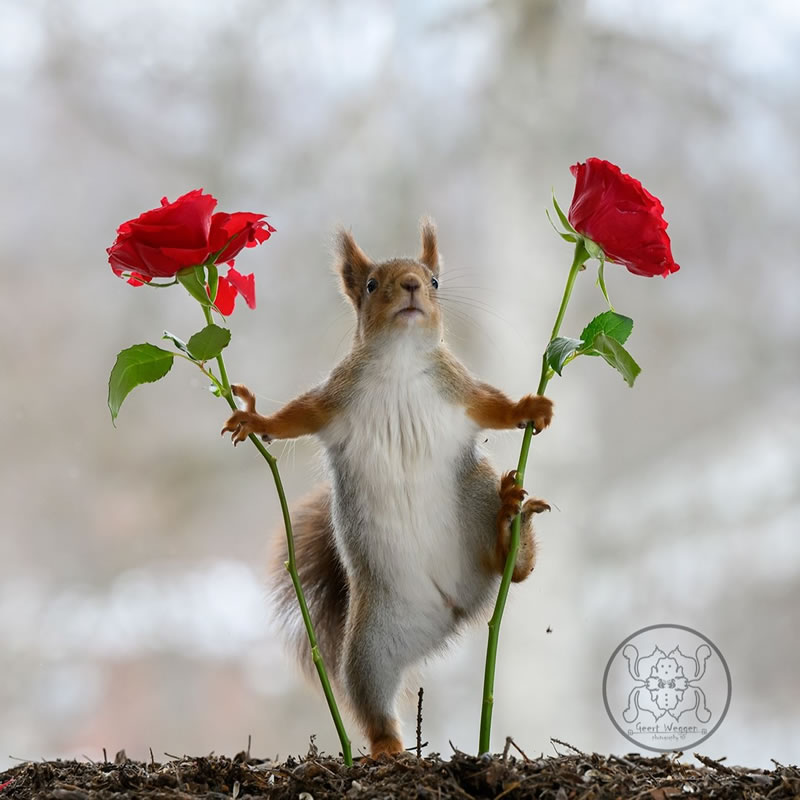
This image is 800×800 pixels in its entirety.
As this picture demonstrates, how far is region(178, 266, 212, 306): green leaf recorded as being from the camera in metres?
1.09

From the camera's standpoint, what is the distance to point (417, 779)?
3.21 ft

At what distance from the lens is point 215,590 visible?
6.72 feet

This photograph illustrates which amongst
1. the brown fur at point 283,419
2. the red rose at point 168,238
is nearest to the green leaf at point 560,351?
the brown fur at point 283,419

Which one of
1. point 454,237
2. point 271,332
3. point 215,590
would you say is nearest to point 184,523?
point 215,590

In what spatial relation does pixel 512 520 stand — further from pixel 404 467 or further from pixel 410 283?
pixel 410 283

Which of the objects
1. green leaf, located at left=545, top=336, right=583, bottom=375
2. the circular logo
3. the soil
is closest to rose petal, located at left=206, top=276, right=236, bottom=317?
green leaf, located at left=545, top=336, right=583, bottom=375

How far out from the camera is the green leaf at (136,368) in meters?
1.07

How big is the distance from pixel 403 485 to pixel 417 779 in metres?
0.37

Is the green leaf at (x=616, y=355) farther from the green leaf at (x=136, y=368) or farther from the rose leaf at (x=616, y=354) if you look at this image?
the green leaf at (x=136, y=368)

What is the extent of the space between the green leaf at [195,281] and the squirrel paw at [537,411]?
15.4 inches

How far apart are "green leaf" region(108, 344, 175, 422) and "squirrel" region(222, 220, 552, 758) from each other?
0.11m

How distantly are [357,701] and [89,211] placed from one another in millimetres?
1276

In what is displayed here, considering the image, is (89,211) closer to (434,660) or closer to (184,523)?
(184,523)

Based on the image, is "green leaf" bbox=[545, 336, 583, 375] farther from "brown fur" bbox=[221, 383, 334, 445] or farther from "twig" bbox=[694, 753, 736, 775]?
"twig" bbox=[694, 753, 736, 775]
